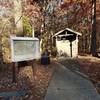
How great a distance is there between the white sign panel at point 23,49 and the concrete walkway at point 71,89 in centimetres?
144

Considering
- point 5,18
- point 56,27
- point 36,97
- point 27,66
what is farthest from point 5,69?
point 56,27

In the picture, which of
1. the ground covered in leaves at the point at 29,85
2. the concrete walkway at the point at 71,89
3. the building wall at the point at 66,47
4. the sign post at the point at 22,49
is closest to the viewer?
the concrete walkway at the point at 71,89

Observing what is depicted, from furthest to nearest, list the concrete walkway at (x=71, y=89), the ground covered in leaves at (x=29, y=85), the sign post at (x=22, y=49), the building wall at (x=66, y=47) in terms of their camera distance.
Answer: the building wall at (x=66, y=47)
the sign post at (x=22, y=49)
the ground covered in leaves at (x=29, y=85)
the concrete walkway at (x=71, y=89)

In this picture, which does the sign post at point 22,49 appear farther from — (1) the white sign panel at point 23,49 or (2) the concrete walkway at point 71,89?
(2) the concrete walkway at point 71,89

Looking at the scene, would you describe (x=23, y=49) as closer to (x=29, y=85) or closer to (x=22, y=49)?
(x=22, y=49)

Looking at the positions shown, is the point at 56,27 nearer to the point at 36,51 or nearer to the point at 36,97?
the point at 36,51

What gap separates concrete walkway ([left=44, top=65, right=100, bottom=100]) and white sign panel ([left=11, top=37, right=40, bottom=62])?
1.44m

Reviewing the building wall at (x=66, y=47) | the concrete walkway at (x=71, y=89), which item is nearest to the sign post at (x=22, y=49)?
the concrete walkway at (x=71, y=89)

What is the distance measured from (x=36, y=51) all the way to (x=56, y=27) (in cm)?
1908

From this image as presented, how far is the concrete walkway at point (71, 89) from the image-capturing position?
6.59 meters

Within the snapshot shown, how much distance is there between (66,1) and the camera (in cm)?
2752

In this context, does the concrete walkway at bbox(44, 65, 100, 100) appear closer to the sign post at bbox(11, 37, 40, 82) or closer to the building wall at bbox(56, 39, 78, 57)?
the sign post at bbox(11, 37, 40, 82)

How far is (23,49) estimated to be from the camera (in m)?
8.80

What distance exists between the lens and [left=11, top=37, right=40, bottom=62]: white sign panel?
26.5 ft
